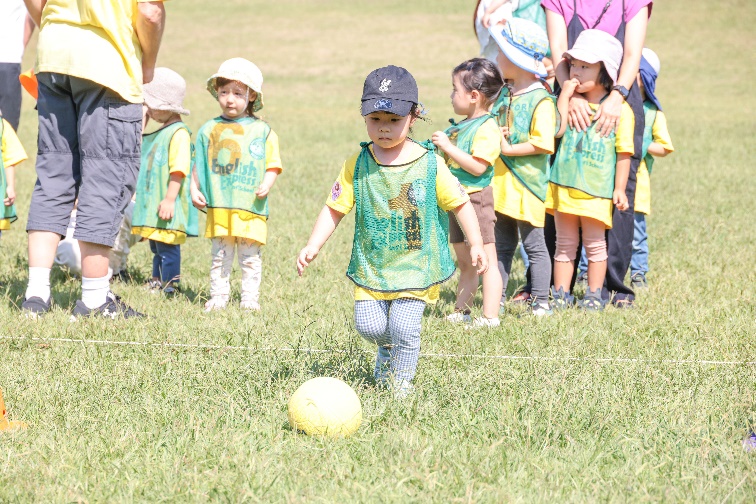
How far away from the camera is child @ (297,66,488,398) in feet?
14.5

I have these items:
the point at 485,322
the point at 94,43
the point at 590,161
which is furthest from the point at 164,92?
the point at 590,161

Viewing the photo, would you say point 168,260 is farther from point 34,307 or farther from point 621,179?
point 621,179

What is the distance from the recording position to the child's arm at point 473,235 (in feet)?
14.4

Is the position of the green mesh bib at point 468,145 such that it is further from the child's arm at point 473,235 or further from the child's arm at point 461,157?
the child's arm at point 473,235

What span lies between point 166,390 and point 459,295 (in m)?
2.35

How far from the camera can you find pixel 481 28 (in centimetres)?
770

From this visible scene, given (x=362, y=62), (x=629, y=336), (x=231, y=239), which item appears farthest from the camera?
(x=362, y=62)

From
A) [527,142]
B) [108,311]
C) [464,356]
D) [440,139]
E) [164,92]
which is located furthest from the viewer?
[164,92]

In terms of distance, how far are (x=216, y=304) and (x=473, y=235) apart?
238 centimetres

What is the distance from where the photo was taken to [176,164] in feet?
22.1

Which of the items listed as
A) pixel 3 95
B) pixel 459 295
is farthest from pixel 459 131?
pixel 3 95

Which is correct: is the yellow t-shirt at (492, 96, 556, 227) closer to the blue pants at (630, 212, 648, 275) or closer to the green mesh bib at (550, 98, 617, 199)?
the green mesh bib at (550, 98, 617, 199)

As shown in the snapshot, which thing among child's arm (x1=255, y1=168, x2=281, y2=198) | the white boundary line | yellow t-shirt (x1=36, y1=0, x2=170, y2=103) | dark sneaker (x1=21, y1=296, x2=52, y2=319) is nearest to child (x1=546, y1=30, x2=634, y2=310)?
the white boundary line

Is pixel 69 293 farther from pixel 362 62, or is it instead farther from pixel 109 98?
pixel 362 62
